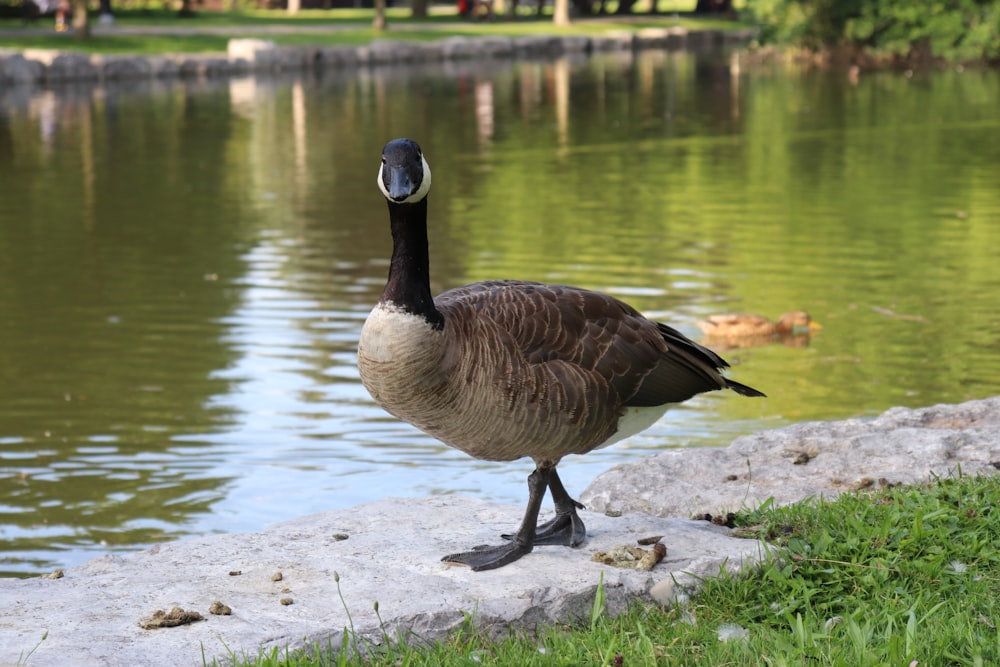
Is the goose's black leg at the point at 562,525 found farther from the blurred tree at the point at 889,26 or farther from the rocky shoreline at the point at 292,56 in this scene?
the blurred tree at the point at 889,26

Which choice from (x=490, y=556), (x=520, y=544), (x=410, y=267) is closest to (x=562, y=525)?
(x=520, y=544)

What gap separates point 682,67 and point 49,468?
4257 cm

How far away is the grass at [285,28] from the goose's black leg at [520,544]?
43.1 meters

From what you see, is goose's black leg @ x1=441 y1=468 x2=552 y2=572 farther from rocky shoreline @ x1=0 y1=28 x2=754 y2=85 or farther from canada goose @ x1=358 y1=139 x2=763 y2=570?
rocky shoreline @ x1=0 y1=28 x2=754 y2=85

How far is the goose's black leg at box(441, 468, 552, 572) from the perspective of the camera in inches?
206

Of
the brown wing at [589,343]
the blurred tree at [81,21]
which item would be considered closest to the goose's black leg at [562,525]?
the brown wing at [589,343]

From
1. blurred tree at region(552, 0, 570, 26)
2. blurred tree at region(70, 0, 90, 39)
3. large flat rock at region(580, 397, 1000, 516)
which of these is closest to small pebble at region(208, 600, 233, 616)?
large flat rock at region(580, 397, 1000, 516)

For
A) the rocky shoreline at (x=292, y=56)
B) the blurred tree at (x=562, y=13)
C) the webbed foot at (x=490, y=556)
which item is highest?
the blurred tree at (x=562, y=13)

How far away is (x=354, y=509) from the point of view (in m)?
6.19

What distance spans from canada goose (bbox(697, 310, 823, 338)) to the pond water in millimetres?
223

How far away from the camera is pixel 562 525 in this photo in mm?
5570

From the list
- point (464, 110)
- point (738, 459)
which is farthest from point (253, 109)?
point (738, 459)

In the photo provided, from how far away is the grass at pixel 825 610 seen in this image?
434 centimetres

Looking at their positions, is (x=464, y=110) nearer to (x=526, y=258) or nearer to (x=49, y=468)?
(x=526, y=258)
